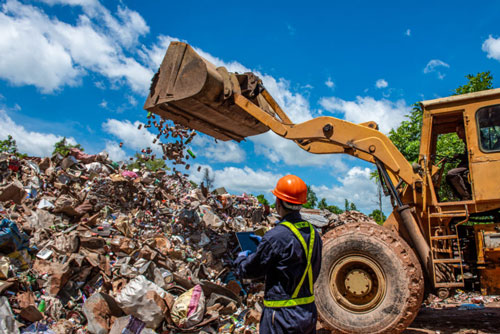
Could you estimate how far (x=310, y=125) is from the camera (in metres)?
5.18

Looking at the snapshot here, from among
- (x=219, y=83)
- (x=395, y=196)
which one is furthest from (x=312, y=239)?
(x=219, y=83)

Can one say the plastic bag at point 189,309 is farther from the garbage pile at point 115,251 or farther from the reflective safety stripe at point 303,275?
the reflective safety stripe at point 303,275

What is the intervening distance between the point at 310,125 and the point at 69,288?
3.95 m

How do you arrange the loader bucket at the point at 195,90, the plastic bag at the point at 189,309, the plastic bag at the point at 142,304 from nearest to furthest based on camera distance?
the plastic bag at the point at 142,304 → the plastic bag at the point at 189,309 → the loader bucket at the point at 195,90

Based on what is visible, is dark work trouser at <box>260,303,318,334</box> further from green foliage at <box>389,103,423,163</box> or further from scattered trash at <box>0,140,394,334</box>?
green foliage at <box>389,103,423,163</box>

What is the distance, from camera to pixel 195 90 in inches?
203

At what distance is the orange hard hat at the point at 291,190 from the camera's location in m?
2.43

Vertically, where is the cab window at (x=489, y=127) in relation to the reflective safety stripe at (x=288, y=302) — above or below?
above

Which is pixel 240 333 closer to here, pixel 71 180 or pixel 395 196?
pixel 395 196

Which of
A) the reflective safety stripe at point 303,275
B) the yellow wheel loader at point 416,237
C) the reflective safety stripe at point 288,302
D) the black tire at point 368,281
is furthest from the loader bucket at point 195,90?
the reflective safety stripe at point 288,302

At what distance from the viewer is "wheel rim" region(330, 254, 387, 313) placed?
405 cm

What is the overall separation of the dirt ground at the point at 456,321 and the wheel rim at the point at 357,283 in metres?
0.81

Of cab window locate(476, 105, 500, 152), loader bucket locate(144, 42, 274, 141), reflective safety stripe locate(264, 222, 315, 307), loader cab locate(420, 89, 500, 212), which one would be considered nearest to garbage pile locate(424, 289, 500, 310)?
loader cab locate(420, 89, 500, 212)

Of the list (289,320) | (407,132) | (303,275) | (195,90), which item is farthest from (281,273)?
(407,132)
